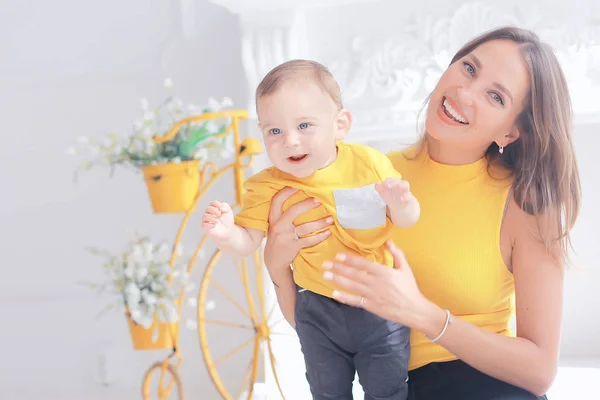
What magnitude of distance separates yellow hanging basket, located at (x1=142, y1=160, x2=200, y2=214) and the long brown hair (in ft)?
3.66

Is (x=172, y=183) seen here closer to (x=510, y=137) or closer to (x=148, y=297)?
(x=148, y=297)

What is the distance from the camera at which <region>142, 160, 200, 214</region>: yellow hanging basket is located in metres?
2.30

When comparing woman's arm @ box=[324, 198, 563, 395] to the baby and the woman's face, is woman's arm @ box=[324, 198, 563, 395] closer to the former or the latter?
the baby

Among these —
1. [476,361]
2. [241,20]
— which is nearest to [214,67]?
[241,20]

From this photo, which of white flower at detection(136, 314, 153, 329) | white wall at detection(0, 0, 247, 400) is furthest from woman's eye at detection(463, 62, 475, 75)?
white wall at detection(0, 0, 247, 400)

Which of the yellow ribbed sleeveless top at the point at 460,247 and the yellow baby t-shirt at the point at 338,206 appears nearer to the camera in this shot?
the yellow baby t-shirt at the point at 338,206

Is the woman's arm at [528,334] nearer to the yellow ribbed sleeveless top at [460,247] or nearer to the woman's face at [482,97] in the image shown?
the yellow ribbed sleeveless top at [460,247]

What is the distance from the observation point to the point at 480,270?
1516mm

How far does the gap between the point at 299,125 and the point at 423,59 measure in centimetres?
129

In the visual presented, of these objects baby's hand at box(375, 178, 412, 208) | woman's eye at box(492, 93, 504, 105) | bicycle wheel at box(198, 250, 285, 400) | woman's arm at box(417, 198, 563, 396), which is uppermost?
woman's eye at box(492, 93, 504, 105)

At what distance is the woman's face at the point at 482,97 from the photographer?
1422 mm

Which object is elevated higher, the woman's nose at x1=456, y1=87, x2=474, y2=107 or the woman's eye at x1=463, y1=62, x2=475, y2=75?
the woman's eye at x1=463, y1=62, x2=475, y2=75

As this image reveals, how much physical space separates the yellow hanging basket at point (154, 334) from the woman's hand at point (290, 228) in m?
1.05

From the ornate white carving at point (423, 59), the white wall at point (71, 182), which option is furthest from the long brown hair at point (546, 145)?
the white wall at point (71, 182)
